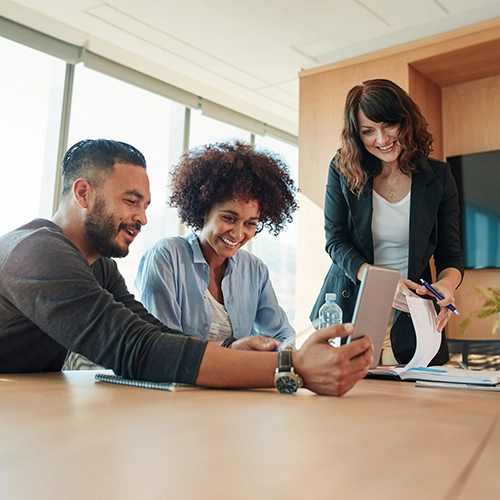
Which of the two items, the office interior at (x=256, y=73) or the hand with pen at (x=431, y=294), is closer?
the hand with pen at (x=431, y=294)

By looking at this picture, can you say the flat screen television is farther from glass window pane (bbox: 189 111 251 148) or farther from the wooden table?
the wooden table

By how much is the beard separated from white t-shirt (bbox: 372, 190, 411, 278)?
855mm

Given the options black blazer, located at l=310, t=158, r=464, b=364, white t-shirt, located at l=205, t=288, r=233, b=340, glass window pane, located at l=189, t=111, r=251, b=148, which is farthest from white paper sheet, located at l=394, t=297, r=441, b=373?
glass window pane, located at l=189, t=111, r=251, b=148

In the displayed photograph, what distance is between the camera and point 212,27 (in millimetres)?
3889

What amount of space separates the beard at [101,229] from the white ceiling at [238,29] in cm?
263

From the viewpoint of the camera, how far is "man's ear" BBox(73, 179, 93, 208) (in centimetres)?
137

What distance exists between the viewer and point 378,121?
5.90ft

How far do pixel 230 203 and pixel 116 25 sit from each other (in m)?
2.64

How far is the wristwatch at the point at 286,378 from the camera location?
93 cm

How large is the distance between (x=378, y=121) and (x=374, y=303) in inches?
39.0

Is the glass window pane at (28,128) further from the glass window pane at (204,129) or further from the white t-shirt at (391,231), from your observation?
the white t-shirt at (391,231)

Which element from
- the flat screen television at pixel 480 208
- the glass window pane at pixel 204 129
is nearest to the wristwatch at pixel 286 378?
the flat screen television at pixel 480 208

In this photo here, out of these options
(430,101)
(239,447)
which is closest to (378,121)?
(239,447)

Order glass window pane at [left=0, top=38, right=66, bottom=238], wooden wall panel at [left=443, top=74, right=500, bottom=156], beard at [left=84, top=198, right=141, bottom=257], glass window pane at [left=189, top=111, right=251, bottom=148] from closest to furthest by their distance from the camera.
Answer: beard at [left=84, top=198, right=141, bottom=257], wooden wall panel at [left=443, top=74, right=500, bottom=156], glass window pane at [left=0, top=38, right=66, bottom=238], glass window pane at [left=189, top=111, right=251, bottom=148]
